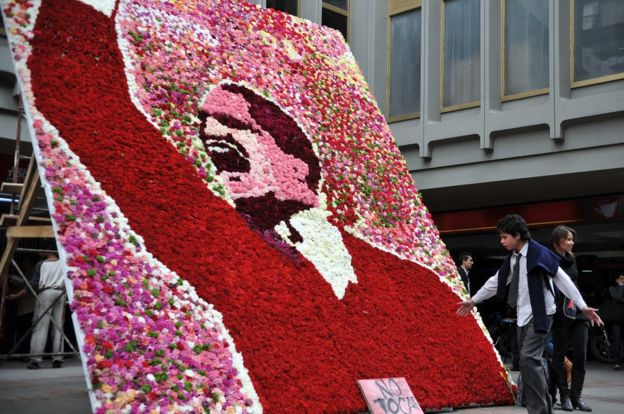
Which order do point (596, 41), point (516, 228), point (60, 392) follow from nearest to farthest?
point (516, 228) → point (60, 392) → point (596, 41)

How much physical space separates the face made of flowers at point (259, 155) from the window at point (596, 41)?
8.12m

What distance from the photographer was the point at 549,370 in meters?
8.80

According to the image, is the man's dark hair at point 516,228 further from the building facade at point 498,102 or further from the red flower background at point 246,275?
the building facade at point 498,102

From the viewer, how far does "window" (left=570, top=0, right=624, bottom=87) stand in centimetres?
1473

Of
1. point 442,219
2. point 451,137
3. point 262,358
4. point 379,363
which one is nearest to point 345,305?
point 379,363

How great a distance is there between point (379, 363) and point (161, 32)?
4.57m

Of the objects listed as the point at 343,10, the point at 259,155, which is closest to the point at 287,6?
the point at 343,10

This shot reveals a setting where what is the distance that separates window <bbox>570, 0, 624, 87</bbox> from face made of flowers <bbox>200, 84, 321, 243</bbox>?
26.6 feet

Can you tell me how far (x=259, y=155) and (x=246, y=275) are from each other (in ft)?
6.04

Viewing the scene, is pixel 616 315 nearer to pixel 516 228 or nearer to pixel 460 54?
pixel 460 54

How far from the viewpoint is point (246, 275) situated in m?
7.28

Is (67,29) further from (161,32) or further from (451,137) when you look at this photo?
(451,137)

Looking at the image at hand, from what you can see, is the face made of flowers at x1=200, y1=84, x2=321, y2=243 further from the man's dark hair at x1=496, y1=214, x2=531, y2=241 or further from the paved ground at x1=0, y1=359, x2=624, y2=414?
the paved ground at x1=0, y1=359, x2=624, y2=414

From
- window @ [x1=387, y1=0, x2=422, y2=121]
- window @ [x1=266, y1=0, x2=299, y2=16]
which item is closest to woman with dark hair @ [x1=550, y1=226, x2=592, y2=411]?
window @ [x1=387, y1=0, x2=422, y2=121]
